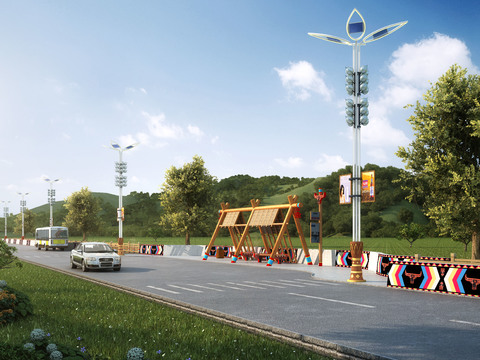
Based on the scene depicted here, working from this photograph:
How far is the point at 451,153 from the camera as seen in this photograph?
3067cm

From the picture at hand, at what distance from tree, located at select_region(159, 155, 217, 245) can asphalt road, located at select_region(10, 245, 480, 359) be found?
34.2 meters

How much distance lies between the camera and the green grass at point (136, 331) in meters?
7.25

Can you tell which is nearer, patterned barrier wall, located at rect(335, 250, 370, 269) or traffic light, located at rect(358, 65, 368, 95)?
traffic light, located at rect(358, 65, 368, 95)

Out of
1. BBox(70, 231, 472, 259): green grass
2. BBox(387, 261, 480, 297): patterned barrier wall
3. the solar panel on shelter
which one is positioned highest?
the solar panel on shelter

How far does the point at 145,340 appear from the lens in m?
8.01

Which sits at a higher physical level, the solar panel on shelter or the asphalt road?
the solar panel on shelter

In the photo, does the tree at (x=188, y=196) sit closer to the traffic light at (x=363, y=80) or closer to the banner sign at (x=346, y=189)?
the banner sign at (x=346, y=189)

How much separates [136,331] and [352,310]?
214 inches

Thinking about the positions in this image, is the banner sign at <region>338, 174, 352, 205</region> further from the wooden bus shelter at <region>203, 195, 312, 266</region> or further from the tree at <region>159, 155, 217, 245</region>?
the tree at <region>159, 155, 217, 245</region>

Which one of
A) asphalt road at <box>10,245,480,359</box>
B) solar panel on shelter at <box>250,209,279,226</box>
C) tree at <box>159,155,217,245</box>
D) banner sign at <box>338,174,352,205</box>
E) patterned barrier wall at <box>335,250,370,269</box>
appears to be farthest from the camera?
tree at <box>159,155,217,245</box>

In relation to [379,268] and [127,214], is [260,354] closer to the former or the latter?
[379,268]

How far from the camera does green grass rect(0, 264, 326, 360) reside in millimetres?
7246

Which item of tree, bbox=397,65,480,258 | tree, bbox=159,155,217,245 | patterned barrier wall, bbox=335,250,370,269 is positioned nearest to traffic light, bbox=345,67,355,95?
patterned barrier wall, bbox=335,250,370,269

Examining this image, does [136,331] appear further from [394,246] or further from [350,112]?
[394,246]
